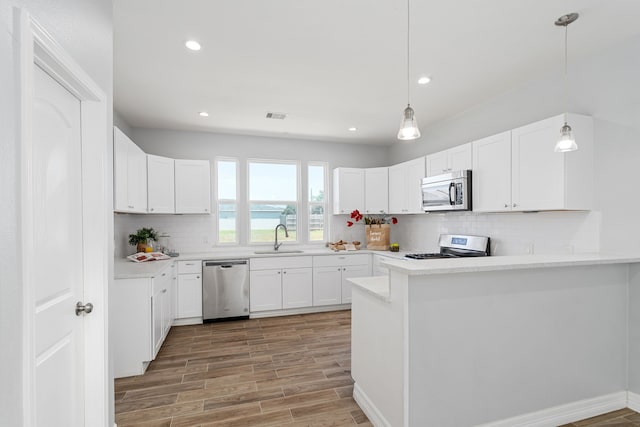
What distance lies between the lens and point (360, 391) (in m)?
2.39

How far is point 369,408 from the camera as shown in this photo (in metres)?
2.23

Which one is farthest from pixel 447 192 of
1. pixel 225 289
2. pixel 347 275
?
pixel 225 289

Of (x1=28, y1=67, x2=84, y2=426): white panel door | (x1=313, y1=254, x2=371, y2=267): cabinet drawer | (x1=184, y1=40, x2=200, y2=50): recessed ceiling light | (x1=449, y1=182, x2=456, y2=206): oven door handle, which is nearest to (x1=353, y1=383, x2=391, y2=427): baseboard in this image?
(x1=28, y1=67, x2=84, y2=426): white panel door

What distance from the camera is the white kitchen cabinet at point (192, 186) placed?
4543 mm

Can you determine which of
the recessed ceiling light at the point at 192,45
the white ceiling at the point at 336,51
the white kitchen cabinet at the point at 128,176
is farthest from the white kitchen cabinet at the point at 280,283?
the recessed ceiling light at the point at 192,45

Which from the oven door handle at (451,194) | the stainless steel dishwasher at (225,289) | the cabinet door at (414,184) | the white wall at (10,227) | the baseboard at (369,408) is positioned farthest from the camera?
the cabinet door at (414,184)

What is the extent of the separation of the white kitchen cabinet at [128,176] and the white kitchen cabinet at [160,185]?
0.34ft

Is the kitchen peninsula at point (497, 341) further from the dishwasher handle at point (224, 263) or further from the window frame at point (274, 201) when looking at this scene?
the window frame at point (274, 201)

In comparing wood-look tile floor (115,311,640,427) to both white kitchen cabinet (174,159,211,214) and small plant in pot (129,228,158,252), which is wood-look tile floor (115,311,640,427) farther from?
white kitchen cabinet (174,159,211,214)

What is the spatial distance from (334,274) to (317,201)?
1.37 m

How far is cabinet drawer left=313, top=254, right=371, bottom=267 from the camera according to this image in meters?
4.85

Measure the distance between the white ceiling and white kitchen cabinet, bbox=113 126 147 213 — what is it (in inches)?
24.0

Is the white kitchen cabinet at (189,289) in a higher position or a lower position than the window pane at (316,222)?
lower

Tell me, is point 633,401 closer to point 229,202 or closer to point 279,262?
point 279,262
